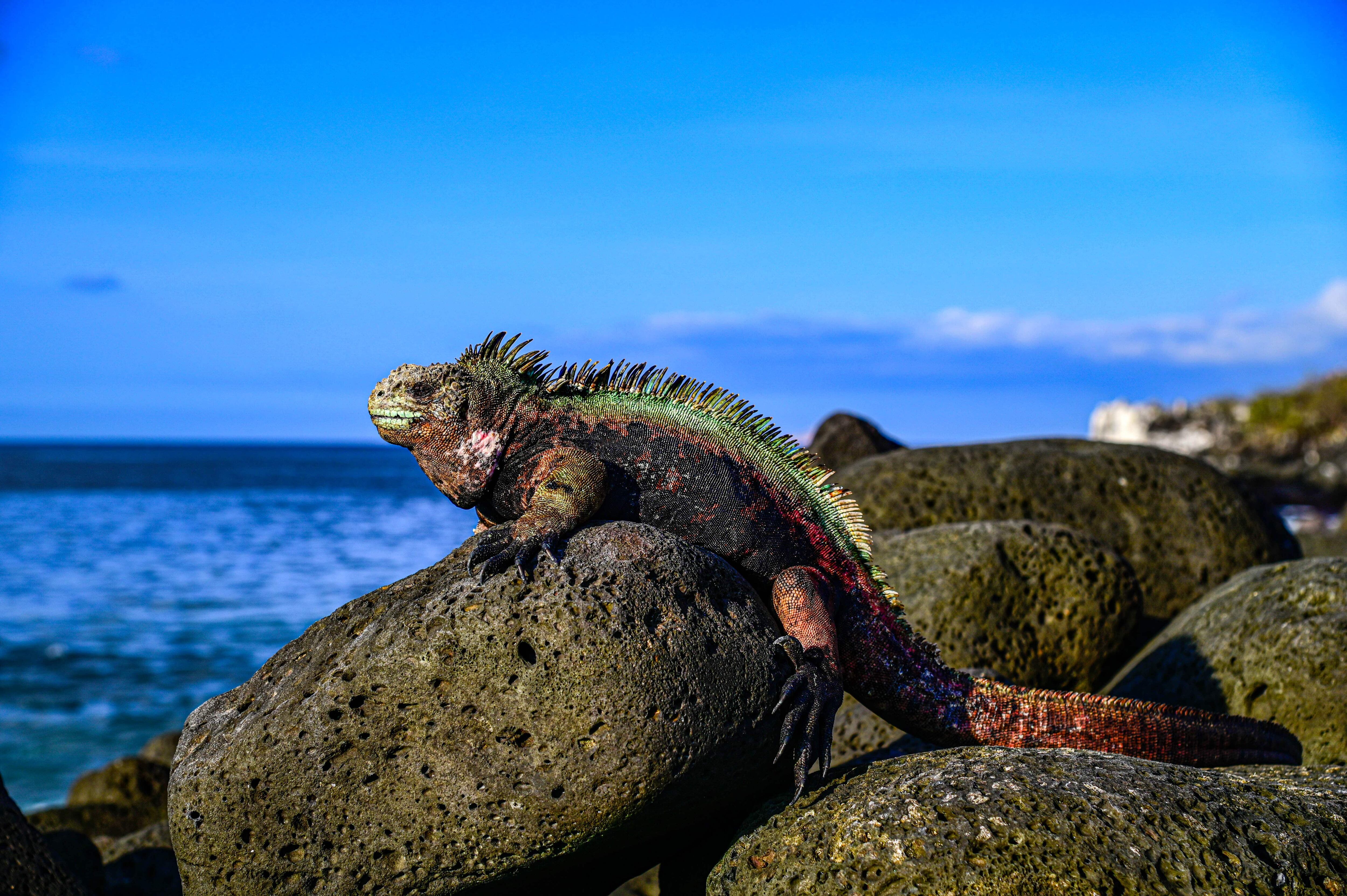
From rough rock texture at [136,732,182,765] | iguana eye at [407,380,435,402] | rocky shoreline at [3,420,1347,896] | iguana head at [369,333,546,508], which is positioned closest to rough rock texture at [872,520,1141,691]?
rocky shoreline at [3,420,1347,896]

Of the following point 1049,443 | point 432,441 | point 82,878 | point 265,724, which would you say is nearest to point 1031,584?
point 1049,443

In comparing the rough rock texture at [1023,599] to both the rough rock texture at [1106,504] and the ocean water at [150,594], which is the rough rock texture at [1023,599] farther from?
the ocean water at [150,594]

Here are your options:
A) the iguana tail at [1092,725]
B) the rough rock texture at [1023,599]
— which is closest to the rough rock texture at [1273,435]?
the rough rock texture at [1023,599]

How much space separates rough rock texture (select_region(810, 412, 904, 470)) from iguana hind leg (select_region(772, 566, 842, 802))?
21.2 feet

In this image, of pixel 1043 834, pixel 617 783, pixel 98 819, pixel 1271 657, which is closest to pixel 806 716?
pixel 617 783

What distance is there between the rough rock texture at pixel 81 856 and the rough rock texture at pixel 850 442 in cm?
712

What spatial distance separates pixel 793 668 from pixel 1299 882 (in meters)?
1.85

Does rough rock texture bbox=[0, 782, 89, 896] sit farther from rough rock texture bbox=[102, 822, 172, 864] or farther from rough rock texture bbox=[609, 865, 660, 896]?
rough rock texture bbox=[609, 865, 660, 896]

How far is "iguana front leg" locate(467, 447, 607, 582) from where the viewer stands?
3990 mm

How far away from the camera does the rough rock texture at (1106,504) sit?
8273 millimetres

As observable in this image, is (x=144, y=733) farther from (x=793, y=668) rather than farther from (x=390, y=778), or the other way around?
(x=793, y=668)

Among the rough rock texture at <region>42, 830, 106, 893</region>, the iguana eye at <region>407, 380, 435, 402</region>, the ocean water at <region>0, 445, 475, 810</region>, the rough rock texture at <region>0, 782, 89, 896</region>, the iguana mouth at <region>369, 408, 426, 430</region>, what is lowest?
the ocean water at <region>0, 445, 475, 810</region>

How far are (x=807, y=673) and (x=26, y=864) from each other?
3.76m

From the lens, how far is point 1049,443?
9.17m
